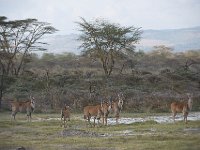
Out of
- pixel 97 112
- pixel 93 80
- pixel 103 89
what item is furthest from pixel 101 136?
pixel 93 80

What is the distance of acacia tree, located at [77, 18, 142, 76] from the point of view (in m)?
56.7

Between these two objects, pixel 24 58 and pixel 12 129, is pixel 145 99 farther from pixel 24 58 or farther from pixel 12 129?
pixel 24 58

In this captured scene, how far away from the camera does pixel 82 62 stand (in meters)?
81.7

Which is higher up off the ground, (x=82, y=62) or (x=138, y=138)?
(x=82, y=62)

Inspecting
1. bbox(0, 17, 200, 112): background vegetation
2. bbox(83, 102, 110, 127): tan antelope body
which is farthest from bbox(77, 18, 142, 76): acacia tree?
bbox(83, 102, 110, 127): tan antelope body

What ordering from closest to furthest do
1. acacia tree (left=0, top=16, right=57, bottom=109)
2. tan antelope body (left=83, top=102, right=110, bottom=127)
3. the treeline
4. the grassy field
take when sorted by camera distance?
the grassy field < tan antelope body (left=83, top=102, right=110, bottom=127) < the treeline < acacia tree (left=0, top=16, right=57, bottom=109)

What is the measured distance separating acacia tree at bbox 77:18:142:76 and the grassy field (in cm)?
2736

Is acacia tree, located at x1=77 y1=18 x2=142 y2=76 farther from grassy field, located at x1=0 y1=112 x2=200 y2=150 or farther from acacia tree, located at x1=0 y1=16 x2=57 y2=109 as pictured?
grassy field, located at x1=0 y1=112 x2=200 y2=150

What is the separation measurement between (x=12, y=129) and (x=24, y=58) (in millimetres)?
31426

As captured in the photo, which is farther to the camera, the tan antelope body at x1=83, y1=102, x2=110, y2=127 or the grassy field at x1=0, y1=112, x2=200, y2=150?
the tan antelope body at x1=83, y1=102, x2=110, y2=127

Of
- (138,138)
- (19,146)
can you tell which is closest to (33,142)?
(19,146)

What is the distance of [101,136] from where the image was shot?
950 inches

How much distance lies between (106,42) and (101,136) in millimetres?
33131

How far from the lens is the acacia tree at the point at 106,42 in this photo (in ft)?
186
